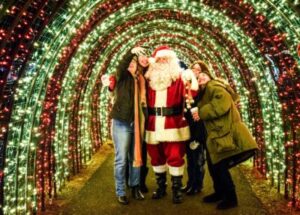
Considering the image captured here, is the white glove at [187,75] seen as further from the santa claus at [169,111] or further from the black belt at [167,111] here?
the black belt at [167,111]

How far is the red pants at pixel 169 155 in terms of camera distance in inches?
252

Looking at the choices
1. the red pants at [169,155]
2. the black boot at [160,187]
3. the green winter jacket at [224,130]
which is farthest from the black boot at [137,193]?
the green winter jacket at [224,130]

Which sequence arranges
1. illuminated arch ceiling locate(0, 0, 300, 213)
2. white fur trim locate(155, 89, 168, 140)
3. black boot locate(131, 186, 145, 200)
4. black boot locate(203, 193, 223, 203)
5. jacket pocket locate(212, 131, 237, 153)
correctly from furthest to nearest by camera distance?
black boot locate(131, 186, 145, 200)
black boot locate(203, 193, 223, 203)
white fur trim locate(155, 89, 168, 140)
jacket pocket locate(212, 131, 237, 153)
illuminated arch ceiling locate(0, 0, 300, 213)

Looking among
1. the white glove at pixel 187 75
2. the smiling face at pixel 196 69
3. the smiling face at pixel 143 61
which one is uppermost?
the smiling face at pixel 143 61

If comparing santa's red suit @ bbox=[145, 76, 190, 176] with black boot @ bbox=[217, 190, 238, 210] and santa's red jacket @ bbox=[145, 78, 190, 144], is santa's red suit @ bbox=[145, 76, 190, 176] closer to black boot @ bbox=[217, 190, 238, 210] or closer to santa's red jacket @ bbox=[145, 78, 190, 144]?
santa's red jacket @ bbox=[145, 78, 190, 144]

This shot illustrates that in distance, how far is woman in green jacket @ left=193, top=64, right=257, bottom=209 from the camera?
5.94 metres

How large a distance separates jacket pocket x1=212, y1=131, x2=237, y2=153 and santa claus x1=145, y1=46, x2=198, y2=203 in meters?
0.60

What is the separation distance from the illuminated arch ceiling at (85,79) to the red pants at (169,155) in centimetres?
148

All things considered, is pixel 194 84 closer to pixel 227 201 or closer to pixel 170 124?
pixel 170 124

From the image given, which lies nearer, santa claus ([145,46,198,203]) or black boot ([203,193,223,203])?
santa claus ([145,46,198,203])

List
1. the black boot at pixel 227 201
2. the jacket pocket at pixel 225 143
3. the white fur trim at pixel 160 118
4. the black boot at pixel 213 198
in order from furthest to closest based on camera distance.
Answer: the black boot at pixel 213 198
the white fur trim at pixel 160 118
the black boot at pixel 227 201
the jacket pocket at pixel 225 143

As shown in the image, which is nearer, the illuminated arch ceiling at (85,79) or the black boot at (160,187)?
the illuminated arch ceiling at (85,79)

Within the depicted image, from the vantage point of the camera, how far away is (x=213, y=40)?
1124cm

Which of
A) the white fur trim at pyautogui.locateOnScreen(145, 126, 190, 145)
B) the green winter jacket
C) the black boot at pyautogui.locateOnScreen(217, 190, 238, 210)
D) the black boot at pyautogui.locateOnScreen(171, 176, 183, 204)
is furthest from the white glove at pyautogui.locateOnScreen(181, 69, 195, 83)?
the black boot at pyautogui.locateOnScreen(217, 190, 238, 210)
